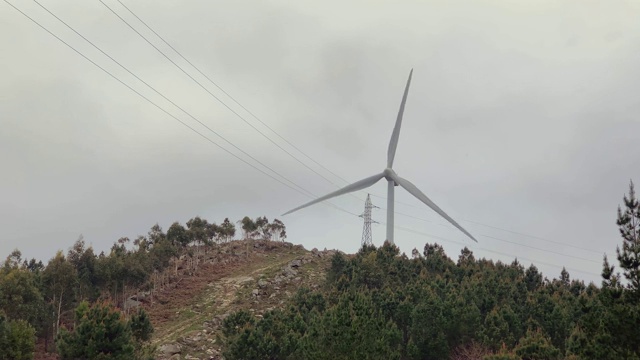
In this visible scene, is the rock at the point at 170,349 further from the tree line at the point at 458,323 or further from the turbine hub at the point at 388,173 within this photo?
the turbine hub at the point at 388,173

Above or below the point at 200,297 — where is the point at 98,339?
below

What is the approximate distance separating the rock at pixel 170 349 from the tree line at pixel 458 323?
9577mm

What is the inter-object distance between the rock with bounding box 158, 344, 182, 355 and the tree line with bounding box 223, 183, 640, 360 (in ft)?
31.4

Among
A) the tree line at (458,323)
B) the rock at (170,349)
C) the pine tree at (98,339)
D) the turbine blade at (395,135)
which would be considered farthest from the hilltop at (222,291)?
the turbine blade at (395,135)

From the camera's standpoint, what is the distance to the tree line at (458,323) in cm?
2722

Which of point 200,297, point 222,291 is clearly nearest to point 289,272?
point 222,291

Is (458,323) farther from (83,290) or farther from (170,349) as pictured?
(83,290)

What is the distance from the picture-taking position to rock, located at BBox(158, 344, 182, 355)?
207 feet

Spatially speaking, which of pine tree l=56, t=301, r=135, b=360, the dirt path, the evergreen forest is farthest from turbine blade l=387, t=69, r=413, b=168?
pine tree l=56, t=301, r=135, b=360

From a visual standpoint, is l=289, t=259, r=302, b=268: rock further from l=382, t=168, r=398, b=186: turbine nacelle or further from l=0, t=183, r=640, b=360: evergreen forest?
l=382, t=168, r=398, b=186: turbine nacelle

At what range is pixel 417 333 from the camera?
52781mm

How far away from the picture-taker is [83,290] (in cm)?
7144

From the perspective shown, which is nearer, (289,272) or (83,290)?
(83,290)

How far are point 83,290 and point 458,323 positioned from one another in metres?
49.1
